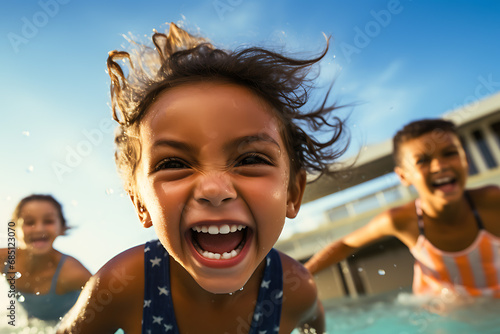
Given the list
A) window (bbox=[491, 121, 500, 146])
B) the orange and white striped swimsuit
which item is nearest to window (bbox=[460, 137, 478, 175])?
window (bbox=[491, 121, 500, 146])

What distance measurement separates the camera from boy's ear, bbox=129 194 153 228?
150 centimetres

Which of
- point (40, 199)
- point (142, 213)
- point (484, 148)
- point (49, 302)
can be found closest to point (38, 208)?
point (40, 199)

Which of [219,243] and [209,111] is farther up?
[209,111]

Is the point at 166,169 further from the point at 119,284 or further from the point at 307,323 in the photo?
the point at 307,323

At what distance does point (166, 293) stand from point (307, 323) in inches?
41.9

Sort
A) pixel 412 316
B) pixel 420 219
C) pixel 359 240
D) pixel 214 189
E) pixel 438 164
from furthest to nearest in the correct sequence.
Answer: pixel 359 240 < pixel 412 316 < pixel 420 219 < pixel 438 164 < pixel 214 189

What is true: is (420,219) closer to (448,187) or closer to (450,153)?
(448,187)

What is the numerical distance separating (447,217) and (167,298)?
103 inches

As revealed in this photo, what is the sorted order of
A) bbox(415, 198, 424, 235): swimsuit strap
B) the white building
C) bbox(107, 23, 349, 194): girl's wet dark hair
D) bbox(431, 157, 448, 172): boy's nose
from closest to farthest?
bbox(107, 23, 349, 194): girl's wet dark hair < bbox(431, 157, 448, 172): boy's nose < bbox(415, 198, 424, 235): swimsuit strap < the white building

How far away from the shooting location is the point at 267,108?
139 centimetres

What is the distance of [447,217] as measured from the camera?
2.92 meters

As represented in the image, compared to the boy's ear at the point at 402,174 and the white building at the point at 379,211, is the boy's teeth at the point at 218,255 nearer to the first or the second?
the white building at the point at 379,211

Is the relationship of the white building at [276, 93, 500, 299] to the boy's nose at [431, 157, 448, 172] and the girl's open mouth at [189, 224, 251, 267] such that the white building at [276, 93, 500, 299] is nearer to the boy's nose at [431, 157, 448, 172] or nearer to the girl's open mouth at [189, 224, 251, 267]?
the boy's nose at [431, 157, 448, 172]

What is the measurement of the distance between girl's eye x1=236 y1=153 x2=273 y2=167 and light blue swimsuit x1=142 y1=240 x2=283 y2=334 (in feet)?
2.64
